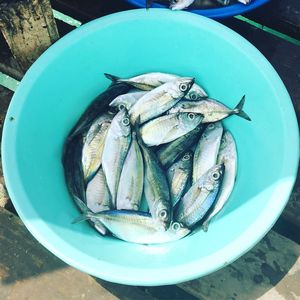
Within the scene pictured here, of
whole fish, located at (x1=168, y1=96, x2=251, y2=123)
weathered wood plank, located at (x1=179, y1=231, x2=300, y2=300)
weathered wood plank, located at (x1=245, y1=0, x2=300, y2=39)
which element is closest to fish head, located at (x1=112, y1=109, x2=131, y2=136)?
whole fish, located at (x1=168, y1=96, x2=251, y2=123)

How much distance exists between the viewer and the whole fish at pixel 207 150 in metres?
2.15

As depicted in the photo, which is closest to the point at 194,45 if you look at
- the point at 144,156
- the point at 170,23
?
the point at 170,23

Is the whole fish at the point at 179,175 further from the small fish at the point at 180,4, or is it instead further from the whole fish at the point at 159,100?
the small fish at the point at 180,4

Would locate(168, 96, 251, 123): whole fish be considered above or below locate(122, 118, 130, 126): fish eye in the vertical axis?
above

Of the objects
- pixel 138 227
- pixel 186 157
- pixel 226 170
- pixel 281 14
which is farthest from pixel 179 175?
pixel 281 14

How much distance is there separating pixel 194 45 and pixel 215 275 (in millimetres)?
1095

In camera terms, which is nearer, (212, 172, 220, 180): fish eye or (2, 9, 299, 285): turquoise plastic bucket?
(2, 9, 299, 285): turquoise plastic bucket

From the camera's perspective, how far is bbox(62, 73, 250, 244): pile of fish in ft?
6.59

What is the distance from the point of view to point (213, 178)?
2.03 metres

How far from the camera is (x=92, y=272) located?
1770 mm

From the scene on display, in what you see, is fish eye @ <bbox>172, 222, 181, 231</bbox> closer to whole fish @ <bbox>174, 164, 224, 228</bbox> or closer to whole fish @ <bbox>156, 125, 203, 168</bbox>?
whole fish @ <bbox>174, 164, 224, 228</bbox>

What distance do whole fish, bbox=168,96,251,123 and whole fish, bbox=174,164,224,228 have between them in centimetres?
24

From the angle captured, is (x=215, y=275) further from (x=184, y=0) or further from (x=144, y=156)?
(x=184, y=0)

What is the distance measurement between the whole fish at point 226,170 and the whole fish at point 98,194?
1.42 feet
